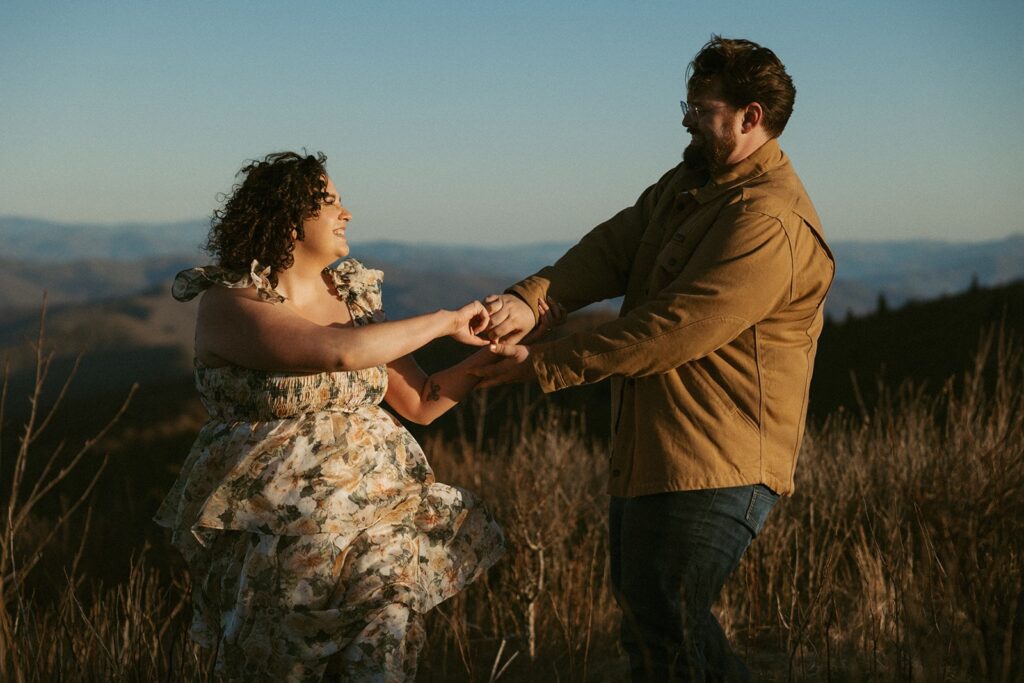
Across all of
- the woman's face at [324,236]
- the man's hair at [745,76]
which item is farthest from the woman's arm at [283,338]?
the man's hair at [745,76]

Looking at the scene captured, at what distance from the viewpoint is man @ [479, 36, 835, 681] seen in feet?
9.75

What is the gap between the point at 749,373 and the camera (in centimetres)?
305

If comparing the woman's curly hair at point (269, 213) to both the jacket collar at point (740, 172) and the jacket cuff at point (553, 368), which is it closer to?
the jacket cuff at point (553, 368)

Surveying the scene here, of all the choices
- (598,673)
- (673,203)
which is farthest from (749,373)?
(598,673)

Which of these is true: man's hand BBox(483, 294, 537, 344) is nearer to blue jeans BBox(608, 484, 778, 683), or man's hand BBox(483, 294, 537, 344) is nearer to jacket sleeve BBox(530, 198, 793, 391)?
jacket sleeve BBox(530, 198, 793, 391)

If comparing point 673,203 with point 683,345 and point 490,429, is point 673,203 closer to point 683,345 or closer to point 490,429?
point 683,345

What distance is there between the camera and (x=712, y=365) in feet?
10.0

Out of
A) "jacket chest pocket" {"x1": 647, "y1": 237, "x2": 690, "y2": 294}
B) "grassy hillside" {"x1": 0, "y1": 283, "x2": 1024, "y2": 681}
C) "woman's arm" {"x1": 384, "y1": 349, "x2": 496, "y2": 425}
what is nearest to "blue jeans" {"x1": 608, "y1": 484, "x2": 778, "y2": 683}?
"grassy hillside" {"x1": 0, "y1": 283, "x2": 1024, "y2": 681}

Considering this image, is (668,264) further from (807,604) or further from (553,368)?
(807,604)

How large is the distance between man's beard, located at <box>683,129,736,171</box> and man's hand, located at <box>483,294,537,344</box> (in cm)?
73

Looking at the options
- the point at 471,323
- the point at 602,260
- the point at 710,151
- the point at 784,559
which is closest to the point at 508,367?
the point at 471,323

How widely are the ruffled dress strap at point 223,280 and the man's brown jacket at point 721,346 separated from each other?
785 millimetres

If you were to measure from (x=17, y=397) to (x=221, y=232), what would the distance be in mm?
64994

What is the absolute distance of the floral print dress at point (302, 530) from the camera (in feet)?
9.54
